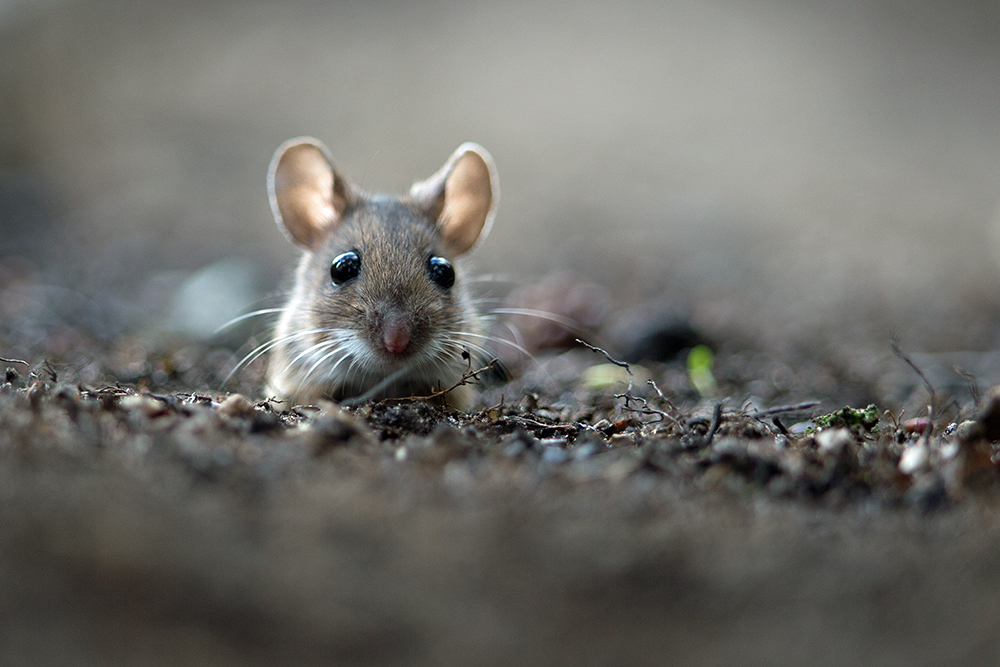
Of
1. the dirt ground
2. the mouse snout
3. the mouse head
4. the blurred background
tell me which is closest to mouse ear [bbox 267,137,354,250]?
the mouse head

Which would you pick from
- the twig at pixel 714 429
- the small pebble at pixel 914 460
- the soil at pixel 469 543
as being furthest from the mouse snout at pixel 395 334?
the small pebble at pixel 914 460

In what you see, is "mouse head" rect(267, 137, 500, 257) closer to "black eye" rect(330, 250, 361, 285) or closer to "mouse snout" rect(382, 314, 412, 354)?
"black eye" rect(330, 250, 361, 285)

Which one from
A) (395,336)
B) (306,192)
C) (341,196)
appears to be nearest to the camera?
(395,336)

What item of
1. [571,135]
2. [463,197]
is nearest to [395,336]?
[463,197]

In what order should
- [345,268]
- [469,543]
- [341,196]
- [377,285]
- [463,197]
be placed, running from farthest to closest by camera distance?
1. [463,197]
2. [341,196]
3. [345,268]
4. [377,285]
5. [469,543]

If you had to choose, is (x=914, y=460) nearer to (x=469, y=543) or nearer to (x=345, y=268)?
(x=469, y=543)

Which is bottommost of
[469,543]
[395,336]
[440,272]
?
[469,543]

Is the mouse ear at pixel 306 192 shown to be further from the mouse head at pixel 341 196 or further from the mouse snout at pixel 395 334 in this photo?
the mouse snout at pixel 395 334

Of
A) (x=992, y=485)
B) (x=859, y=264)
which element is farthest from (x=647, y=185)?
(x=992, y=485)
